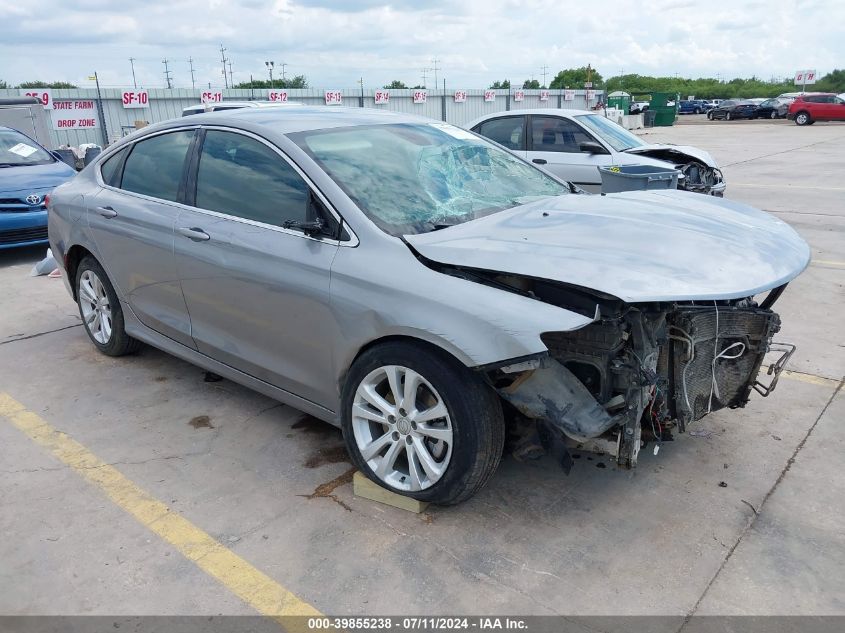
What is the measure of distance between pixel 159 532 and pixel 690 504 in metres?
2.41

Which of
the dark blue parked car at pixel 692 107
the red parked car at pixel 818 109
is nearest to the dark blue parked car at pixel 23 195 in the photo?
the red parked car at pixel 818 109

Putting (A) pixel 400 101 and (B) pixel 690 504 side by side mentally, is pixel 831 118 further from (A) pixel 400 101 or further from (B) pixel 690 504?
(B) pixel 690 504

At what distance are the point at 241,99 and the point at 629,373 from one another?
18.2 meters

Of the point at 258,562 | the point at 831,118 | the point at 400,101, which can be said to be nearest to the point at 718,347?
the point at 258,562

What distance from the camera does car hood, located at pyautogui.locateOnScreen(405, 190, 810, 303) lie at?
2.67 m

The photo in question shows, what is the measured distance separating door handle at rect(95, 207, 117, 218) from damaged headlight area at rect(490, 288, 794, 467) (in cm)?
296

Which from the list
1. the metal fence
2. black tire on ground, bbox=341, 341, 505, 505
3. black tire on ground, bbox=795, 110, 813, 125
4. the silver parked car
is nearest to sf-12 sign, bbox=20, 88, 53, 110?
the metal fence

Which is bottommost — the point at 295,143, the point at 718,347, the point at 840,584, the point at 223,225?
the point at 840,584

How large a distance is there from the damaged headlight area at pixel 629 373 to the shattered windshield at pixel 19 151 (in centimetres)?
857

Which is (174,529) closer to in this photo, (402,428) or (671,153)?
(402,428)

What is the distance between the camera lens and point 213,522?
313cm

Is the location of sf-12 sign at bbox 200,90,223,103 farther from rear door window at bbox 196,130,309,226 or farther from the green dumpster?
the green dumpster

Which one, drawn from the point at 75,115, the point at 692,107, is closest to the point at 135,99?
the point at 75,115

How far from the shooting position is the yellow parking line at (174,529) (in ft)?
8.69
